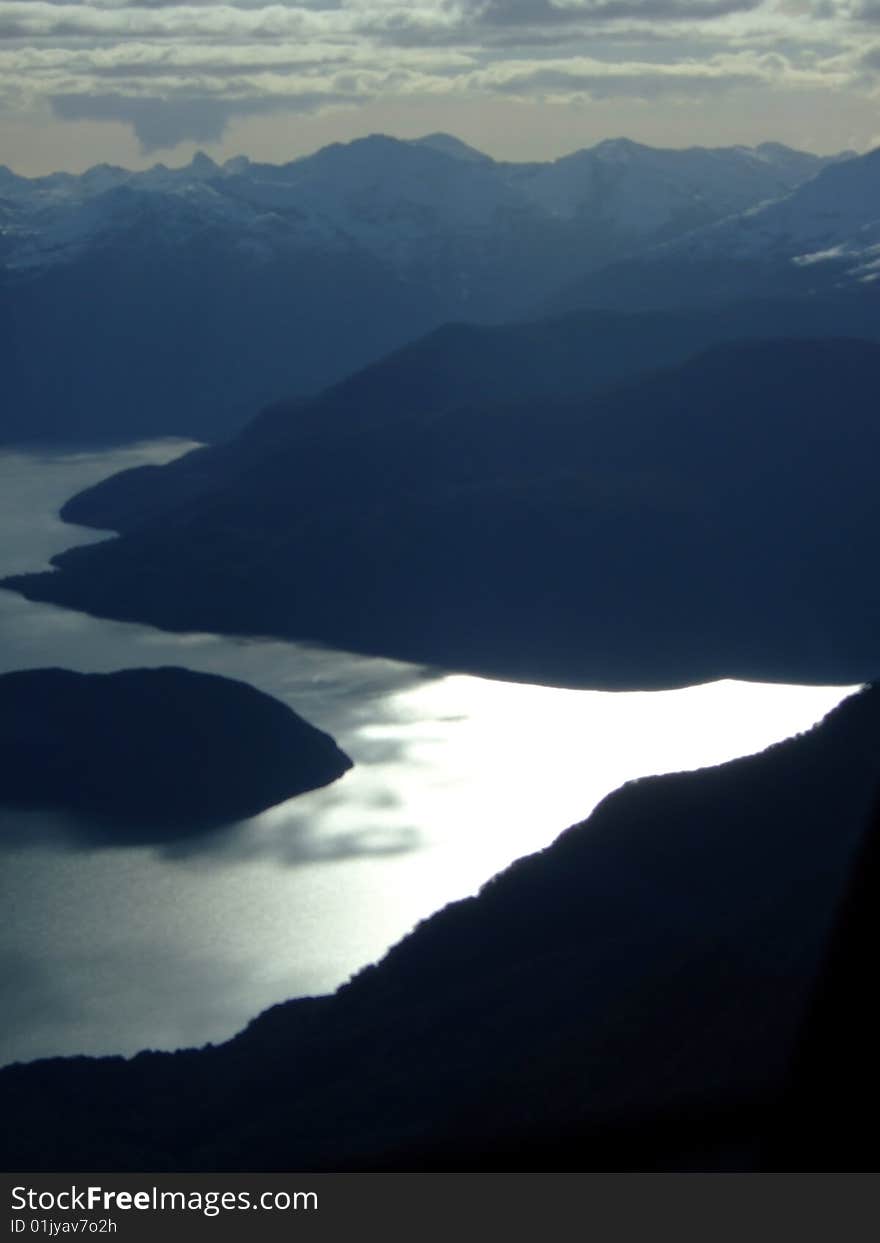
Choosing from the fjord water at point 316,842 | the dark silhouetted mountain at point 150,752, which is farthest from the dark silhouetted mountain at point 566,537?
the dark silhouetted mountain at point 150,752

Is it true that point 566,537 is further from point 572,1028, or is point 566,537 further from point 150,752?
point 572,1028

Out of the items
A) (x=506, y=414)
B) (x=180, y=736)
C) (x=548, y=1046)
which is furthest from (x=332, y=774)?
(x=506, y=414)

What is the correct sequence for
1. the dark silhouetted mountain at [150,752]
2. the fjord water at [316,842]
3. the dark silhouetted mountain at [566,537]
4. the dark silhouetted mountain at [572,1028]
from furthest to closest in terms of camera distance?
the dark silhouetted mountain at [566,537]
the dark silhouetted mountain at [150,752]
the fjord water at [316,842]
the dark silhouetted mountain at [572,1028]

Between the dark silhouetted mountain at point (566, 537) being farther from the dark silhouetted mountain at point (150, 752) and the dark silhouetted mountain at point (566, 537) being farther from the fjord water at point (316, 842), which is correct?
the dark silhouetted mountain at point (150, 752)

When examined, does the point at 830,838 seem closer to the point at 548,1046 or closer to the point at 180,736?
the point at 548,1046

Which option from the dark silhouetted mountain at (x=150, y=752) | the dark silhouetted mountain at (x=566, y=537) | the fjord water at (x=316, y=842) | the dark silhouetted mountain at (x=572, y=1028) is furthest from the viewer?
the dark silhouetted mountain at (x=566, y=537)

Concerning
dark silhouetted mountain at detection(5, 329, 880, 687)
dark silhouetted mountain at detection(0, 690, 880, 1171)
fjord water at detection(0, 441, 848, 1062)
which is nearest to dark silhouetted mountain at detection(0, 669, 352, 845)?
fjord water at detection(0, 441, 848, 1062)
